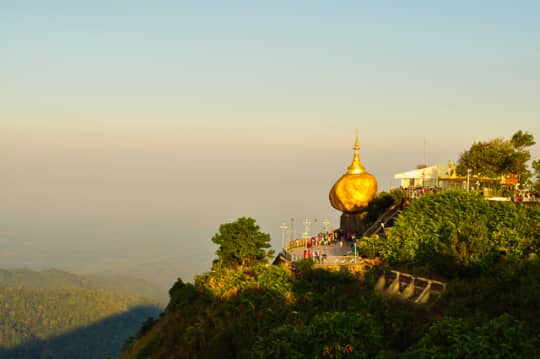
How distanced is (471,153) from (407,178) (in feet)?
21.4

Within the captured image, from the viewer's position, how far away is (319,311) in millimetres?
21859

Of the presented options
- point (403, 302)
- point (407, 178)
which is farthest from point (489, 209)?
point (407, 178)

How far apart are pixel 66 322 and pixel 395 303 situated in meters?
157

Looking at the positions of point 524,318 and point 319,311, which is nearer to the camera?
point 524,318

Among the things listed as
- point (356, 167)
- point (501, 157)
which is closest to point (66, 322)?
point (356, 167)

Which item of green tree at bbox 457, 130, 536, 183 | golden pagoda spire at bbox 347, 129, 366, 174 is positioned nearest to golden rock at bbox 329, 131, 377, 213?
golden pagoda spire at bbox 347, 129, 366, 174

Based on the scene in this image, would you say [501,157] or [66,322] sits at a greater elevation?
[501,157]

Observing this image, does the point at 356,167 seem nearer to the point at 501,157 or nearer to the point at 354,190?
the point at 354,190

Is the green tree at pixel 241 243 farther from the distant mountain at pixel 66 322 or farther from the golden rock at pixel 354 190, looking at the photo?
the distant mountain at pixel 66 322

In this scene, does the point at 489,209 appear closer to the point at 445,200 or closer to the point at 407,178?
the point at 445,200

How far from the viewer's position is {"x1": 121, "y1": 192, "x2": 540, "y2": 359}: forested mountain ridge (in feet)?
49.3

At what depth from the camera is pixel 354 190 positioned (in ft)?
118

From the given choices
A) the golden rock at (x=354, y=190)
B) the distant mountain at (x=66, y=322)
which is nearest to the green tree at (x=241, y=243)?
the golden rock at (x=354, y=190)

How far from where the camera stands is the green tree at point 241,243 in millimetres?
30516
